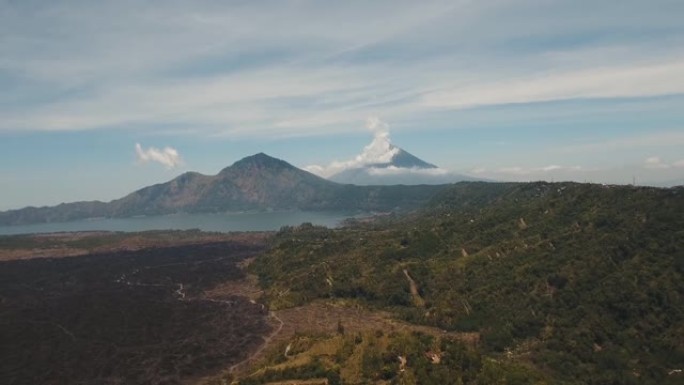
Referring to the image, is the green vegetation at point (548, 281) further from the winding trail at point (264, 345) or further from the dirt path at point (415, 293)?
the winding trail at point (264, 345)

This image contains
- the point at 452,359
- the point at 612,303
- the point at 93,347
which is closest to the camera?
the point at 452,359

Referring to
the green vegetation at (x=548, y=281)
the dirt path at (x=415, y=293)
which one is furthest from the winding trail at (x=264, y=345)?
the dirt path at (x=415, y=293)

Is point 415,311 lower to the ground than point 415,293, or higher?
lower

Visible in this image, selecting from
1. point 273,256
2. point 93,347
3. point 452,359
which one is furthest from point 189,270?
point 452,359

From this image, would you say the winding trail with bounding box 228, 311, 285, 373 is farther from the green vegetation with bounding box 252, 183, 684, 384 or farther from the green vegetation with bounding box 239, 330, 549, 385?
the green vegetation with bounding box 239, 330, 549, 385

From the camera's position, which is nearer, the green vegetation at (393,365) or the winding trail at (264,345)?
the green vegetation at (393,365)

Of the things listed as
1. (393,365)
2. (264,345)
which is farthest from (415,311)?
(393,365)

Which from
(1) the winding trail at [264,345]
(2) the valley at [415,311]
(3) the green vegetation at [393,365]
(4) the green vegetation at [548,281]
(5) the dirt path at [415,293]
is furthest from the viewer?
(5) the dirt path at [415,293]

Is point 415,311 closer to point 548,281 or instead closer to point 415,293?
point 415,293

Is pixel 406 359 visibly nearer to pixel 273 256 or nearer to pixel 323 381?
pixel 323 381
